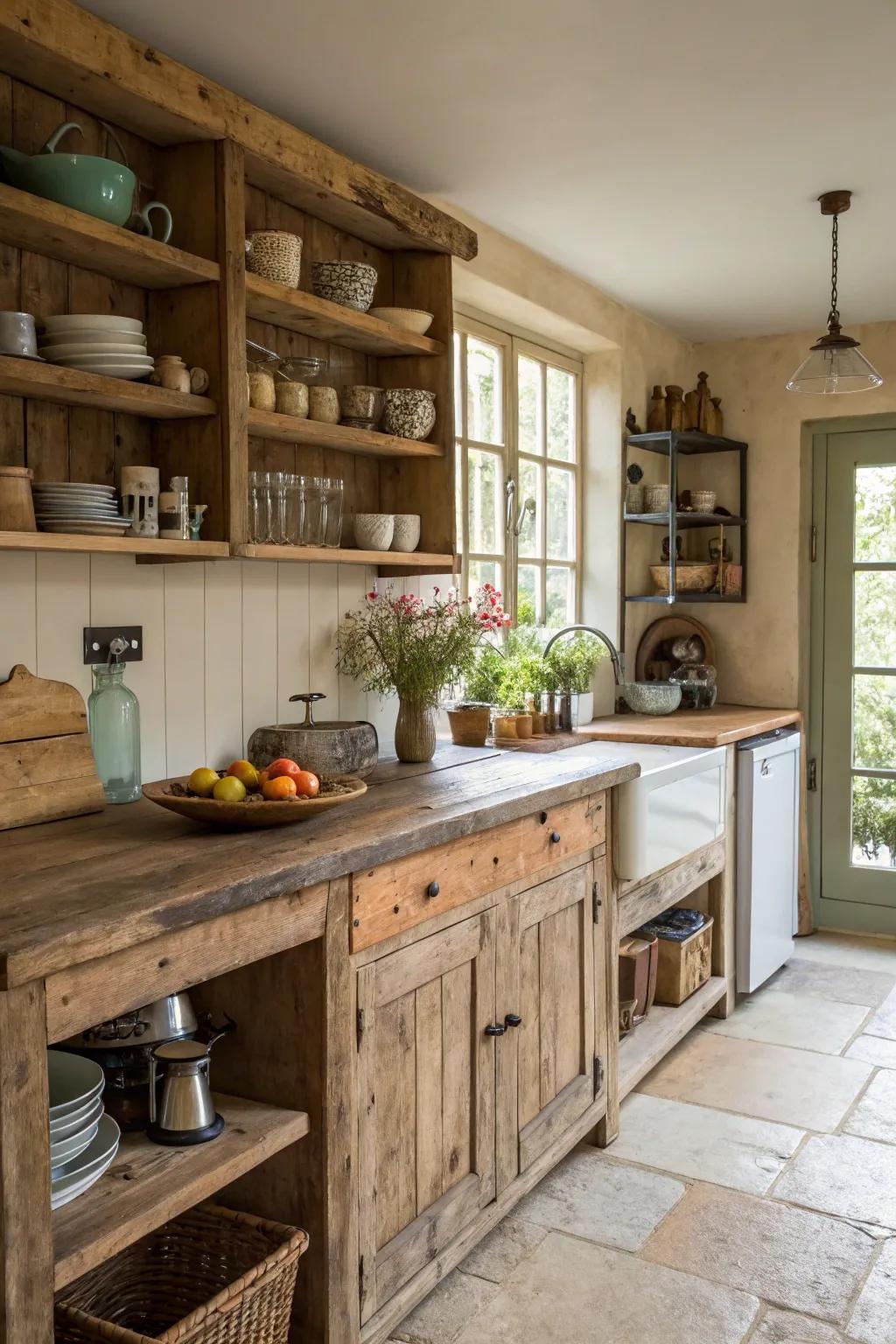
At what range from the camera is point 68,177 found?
196 cm

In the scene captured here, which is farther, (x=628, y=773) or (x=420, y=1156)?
(x=628, y=773)

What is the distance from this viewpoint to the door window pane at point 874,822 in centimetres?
465

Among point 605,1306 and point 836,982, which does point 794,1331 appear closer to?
point 605,1306

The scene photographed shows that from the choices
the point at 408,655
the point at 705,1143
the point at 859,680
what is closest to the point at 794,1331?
the point at 705,1143

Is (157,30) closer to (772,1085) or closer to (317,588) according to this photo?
(317,588)

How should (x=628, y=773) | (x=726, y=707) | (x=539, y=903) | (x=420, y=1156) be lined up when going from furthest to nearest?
(x=726, y=707) → (x=628, y=773) → (x=539, y=903) → (x=420, y=1156)

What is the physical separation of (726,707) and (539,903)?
2.32 m

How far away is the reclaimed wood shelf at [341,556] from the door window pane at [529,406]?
1.11 m

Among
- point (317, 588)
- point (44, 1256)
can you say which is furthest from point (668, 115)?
point (44, 1256)

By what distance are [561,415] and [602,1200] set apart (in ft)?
8.92

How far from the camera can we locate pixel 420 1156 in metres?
2.11

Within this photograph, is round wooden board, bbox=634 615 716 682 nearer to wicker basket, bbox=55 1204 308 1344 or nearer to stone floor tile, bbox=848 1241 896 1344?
stone floor tile, bbox=848 1241 896 1344

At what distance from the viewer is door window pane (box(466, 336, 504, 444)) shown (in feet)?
11.8

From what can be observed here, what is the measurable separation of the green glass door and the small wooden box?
1.45 m
